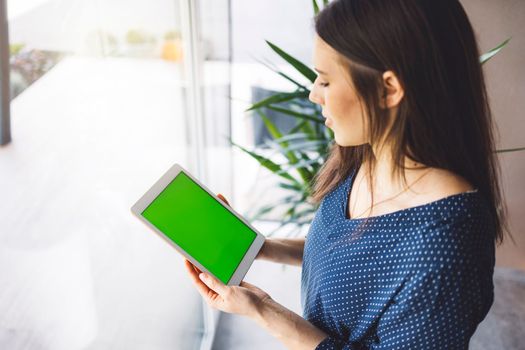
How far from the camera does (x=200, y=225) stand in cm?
94

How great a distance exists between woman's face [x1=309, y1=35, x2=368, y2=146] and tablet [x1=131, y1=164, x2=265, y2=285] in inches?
12.0

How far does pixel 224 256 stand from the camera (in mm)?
954

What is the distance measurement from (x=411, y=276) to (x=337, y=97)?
0.97 ft

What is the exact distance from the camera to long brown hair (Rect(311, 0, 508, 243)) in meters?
0.69

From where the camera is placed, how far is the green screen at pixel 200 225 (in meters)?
0.87

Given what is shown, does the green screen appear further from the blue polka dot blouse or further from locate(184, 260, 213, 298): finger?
the blue polka dot blouse

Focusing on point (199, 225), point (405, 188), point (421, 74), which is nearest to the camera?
point (421, 74)

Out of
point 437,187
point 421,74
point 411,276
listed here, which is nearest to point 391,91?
point 421,74

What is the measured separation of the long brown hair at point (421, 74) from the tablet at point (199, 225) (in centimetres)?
36

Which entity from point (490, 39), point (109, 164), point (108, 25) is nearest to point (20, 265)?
point (109, 164)

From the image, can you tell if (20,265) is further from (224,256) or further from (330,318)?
(330,318)

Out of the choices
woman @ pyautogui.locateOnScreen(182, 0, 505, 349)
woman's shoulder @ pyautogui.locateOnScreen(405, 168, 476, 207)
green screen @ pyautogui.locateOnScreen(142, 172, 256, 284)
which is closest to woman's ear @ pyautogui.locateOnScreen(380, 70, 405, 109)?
woman @ pyautogui.locateOnScreen(182, 0, 505, 349)

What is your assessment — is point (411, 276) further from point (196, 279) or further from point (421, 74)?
point (196, 279)

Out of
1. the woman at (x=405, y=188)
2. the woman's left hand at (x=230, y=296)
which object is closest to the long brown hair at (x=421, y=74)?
the woman at (x=405, y=188)
